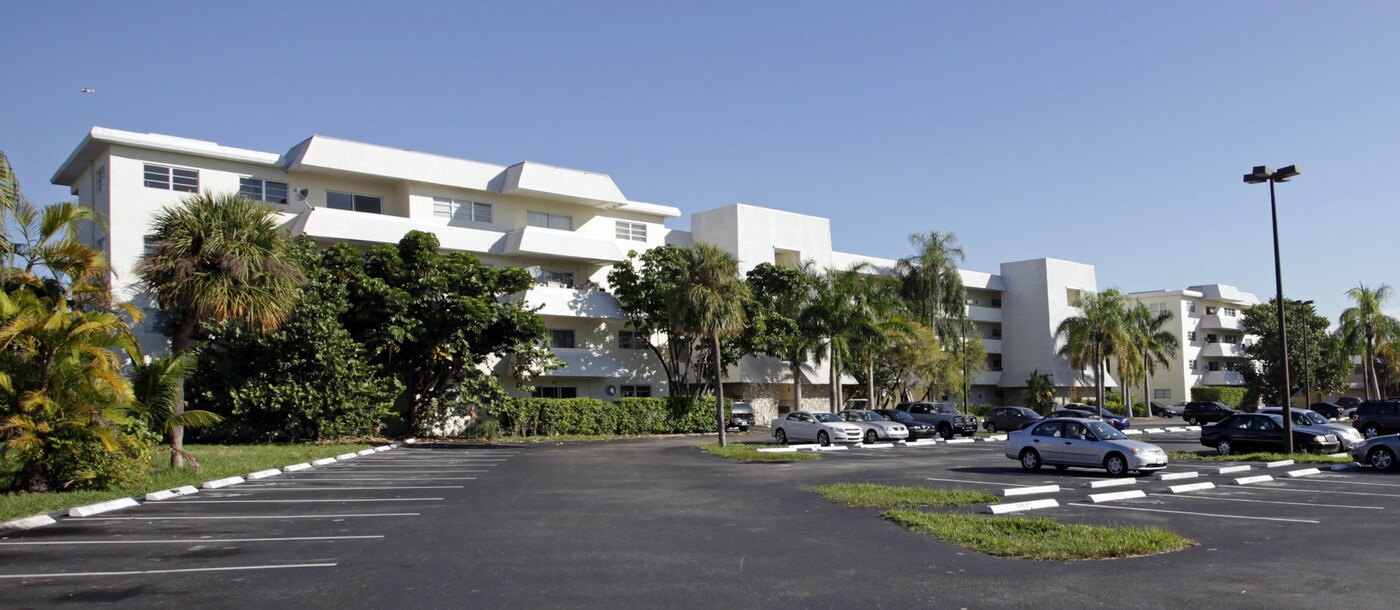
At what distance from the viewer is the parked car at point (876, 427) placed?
37.0m

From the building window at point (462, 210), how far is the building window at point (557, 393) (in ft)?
26.4

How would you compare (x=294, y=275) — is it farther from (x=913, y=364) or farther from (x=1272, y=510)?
(x=913, y=364)

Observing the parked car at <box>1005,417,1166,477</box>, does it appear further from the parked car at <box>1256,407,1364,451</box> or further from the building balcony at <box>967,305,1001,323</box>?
the building balcony at <box>967,305,1001,323</box>

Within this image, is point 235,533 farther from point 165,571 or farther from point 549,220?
point 549,220

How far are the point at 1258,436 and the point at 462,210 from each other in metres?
31.7

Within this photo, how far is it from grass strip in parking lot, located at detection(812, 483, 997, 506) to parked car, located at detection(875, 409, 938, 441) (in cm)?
2354

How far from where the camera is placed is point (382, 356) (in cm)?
3691

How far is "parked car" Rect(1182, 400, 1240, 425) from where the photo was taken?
54281mm

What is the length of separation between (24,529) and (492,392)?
83.6 ft

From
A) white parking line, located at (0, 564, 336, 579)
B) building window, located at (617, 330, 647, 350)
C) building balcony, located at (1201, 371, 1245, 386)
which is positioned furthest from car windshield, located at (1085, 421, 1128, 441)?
building balcony, located at (1201, 371, 1245, 386)

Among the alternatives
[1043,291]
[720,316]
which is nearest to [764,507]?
[720,316]

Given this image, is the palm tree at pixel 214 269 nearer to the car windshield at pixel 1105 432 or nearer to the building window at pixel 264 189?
the building window at pixel 264 189

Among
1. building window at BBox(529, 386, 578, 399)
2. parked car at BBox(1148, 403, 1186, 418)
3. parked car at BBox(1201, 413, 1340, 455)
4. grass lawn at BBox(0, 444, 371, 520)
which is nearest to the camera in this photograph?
grass lawn at BBox(0, 444, 371, 520)

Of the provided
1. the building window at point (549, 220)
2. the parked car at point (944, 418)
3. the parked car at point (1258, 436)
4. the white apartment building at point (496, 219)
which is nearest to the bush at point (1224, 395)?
the white apartment building at point (496, 219)
